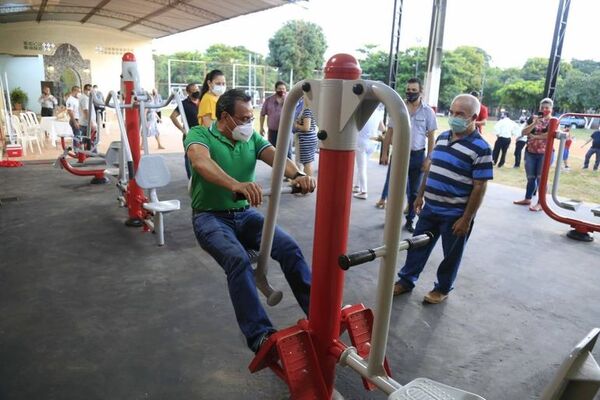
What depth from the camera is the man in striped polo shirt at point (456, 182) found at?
8.24 ft

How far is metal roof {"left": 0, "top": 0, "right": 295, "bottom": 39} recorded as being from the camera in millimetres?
12391

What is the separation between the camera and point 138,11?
46.5 ft

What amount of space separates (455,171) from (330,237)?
138 centimetres

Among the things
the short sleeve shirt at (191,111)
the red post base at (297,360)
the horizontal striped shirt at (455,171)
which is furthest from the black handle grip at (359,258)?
the short sleeve shirt at (191,111)

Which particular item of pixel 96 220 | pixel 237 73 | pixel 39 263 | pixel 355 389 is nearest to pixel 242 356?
pixel 355 389

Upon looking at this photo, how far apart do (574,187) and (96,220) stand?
748 cm

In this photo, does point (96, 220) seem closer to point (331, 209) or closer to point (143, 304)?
point (143, 304)

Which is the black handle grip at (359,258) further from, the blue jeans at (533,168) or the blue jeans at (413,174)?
the blue jeans at (533,168)

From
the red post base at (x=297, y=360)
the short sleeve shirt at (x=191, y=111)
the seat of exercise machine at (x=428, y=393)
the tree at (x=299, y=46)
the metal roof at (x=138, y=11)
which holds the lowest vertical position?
the red post base at (x=297, y=360)

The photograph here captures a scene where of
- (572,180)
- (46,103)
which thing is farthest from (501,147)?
(46,103)

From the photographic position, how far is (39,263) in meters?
3.30

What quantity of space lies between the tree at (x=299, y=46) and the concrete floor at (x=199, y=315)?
1111 inches

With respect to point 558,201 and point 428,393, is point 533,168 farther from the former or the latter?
point 428,393

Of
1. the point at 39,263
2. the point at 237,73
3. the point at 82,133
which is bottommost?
the point at 39,263
